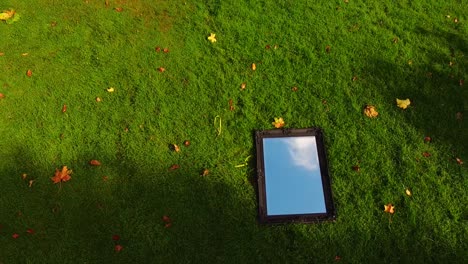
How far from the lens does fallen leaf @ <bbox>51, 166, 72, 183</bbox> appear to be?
4.12 meters

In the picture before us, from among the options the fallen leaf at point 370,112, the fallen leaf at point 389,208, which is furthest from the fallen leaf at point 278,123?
the fallen leaf at point 389,208

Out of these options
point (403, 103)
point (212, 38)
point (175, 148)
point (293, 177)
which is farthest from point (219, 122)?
point (403, 103)

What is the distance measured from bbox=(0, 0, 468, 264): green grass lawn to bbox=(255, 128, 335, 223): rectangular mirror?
11 cm

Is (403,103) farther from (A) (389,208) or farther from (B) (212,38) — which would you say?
(B) (212,38)

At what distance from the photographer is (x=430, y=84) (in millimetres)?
4766

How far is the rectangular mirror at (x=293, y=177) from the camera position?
3.92 meters

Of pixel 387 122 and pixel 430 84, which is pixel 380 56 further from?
pixel 387 122

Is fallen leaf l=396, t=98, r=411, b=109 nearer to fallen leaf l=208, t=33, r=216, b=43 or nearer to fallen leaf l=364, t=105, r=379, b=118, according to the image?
fallen leaf l=364, t=105, r=379, b=118

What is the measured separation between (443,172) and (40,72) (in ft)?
17.5

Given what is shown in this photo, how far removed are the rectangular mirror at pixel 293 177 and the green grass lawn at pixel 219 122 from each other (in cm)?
11

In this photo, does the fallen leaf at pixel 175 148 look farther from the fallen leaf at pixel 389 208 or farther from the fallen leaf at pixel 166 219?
the fallen leaf at pixel 389 208

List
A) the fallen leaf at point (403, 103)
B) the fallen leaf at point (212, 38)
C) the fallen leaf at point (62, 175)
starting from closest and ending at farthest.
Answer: the fallen leaf at point (62, 175) → the fallen leaf at point (403, 103) → the fallen leaf at point (212, 38)

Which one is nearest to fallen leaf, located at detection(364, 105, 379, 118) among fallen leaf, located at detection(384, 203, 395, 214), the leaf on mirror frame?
the leaf on mirror frame

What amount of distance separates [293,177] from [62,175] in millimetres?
2660
